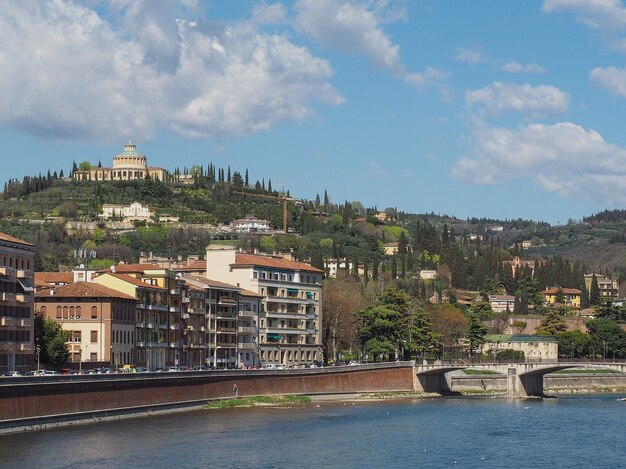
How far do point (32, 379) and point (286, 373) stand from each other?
114 feet

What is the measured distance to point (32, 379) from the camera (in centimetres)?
7038

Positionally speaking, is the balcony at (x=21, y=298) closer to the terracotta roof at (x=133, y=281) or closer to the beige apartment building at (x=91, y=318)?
the beige apartment building at (x=91, y=318)

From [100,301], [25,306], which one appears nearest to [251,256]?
[100,301]

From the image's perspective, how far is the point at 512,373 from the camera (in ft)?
391

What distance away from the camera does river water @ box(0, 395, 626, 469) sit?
64.0 metres

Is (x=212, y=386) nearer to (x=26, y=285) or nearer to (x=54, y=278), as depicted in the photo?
(x=26, y=285)

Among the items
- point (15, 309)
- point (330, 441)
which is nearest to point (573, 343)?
point (15, 309)

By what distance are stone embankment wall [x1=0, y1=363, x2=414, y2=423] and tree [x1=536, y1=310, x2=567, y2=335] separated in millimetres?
64998

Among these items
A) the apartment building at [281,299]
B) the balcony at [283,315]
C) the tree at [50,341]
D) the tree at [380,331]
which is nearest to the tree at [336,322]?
the apartment building at [281,299]

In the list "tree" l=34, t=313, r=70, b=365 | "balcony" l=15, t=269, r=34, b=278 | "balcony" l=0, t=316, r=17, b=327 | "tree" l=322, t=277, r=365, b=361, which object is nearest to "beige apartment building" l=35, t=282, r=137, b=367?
"tree" l=34, t=313, r=70, b=365

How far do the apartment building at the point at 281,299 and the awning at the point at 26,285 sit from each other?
37831 millimetres

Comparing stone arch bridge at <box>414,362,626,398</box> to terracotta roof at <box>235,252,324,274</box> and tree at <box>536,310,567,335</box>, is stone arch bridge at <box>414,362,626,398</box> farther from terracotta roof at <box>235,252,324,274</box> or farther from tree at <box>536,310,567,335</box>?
tree at <box>536,310,567,335</box>

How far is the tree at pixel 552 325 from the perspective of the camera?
584 feet

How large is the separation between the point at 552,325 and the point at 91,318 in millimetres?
94602
